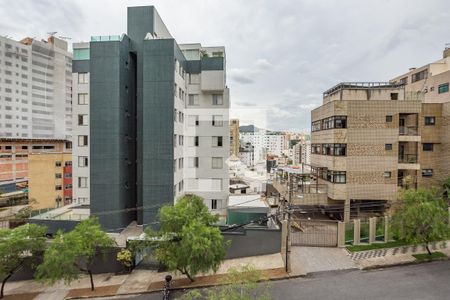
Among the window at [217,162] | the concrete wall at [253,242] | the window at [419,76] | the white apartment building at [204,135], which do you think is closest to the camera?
the concrete wall at [253,242]

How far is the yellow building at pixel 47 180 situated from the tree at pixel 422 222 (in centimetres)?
4407

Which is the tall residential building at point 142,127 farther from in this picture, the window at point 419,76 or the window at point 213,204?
the window at point 419,76

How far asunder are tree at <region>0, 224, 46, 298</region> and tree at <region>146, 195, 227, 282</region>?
22.8 ft

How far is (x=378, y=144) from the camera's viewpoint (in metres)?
22.8

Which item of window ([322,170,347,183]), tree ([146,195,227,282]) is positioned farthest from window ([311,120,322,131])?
tree ([146,195,227,282])

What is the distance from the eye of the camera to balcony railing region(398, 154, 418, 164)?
2345 cm

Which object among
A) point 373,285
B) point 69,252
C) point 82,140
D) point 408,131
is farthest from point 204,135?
point 408,131

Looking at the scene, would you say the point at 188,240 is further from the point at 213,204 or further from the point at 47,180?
the point at 47,180

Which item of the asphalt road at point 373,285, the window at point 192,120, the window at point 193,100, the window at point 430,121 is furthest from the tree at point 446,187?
the window at point 193,100

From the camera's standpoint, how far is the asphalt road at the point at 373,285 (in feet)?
40.8

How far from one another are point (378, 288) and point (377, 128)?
14.5 metres

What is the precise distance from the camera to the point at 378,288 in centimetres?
1302

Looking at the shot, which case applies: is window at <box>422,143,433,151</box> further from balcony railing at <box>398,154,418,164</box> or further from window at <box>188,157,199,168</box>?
window at <box>188,157,199,168</box>

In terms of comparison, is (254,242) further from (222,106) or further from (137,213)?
(222,106)
